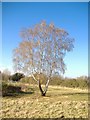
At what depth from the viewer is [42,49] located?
6152mm

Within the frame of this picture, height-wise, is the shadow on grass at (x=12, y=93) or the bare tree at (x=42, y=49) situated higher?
the bare tree at (x=42, y=49)

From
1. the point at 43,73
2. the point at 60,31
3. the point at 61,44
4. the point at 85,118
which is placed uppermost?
the point at 60,31

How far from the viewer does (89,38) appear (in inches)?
147

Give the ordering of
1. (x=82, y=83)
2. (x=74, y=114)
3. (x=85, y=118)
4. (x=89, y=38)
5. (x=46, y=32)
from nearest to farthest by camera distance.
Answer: (x=85, y=118) < (x=74, y=114) < (x=89, y=38) < (x=46, y=32) < (x=82, y=83)

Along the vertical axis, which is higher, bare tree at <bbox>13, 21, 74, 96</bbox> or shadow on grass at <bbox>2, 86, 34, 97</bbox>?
bare tree at <bbox>13, 21, 74, 96</bbox>

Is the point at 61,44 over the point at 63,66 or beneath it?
over

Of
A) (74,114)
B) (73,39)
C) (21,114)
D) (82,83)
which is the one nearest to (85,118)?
(74,114)

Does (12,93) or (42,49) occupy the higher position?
(42,49)

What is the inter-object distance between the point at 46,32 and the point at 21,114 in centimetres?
355

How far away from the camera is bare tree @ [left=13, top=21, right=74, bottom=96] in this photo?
6.10 m

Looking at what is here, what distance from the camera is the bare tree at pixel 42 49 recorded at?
20.0ft

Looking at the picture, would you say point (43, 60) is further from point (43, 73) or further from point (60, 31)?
point (60, 31)

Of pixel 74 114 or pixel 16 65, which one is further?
pixel 16 65

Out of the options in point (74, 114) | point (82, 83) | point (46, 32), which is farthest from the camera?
point (82, 83)
